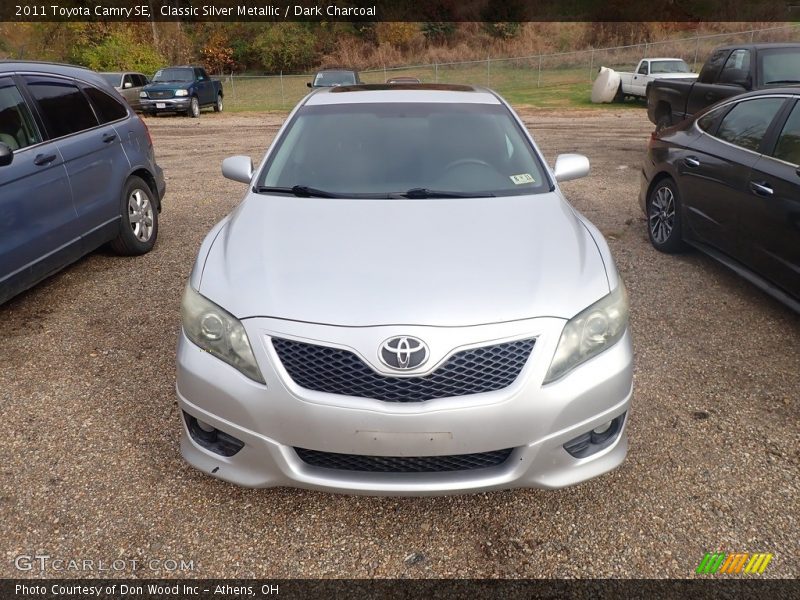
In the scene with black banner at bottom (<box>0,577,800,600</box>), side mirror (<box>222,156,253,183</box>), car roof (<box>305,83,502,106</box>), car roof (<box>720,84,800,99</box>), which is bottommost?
black banner at bottom (<box>0,577,800,600</box>)

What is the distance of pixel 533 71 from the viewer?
30484 millimetres

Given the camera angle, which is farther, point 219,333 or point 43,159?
point 43,159

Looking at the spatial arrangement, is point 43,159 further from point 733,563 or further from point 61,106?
point 733,563

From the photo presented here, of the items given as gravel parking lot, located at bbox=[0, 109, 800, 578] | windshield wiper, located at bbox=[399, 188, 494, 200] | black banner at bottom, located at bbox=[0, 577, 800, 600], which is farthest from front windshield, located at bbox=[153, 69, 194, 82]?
black banner at bottom, located at bbox=[0, 577, 800, 600]

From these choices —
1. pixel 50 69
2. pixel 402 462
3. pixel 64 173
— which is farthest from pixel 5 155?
pixel 402 462

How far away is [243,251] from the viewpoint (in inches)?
105

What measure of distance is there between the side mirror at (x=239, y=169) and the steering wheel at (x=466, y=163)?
3.97 feet

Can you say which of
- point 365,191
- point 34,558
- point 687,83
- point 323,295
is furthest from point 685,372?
point 687,83

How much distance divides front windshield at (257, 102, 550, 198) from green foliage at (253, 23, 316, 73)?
3816cm

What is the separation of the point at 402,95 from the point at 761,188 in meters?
2.59

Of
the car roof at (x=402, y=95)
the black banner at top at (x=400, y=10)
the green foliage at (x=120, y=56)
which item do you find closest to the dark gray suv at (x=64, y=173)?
the car roof at (x=402, y=95)

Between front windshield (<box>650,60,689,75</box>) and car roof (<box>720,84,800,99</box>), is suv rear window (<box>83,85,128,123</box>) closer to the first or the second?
car roof (<box>720,84,800,99</box>)

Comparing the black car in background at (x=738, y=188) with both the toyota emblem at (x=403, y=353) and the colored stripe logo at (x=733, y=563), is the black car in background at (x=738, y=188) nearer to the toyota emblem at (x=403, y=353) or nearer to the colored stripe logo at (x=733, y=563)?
the colored stripe logo at (x=733, y=563)

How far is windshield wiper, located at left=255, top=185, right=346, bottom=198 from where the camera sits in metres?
3.21
